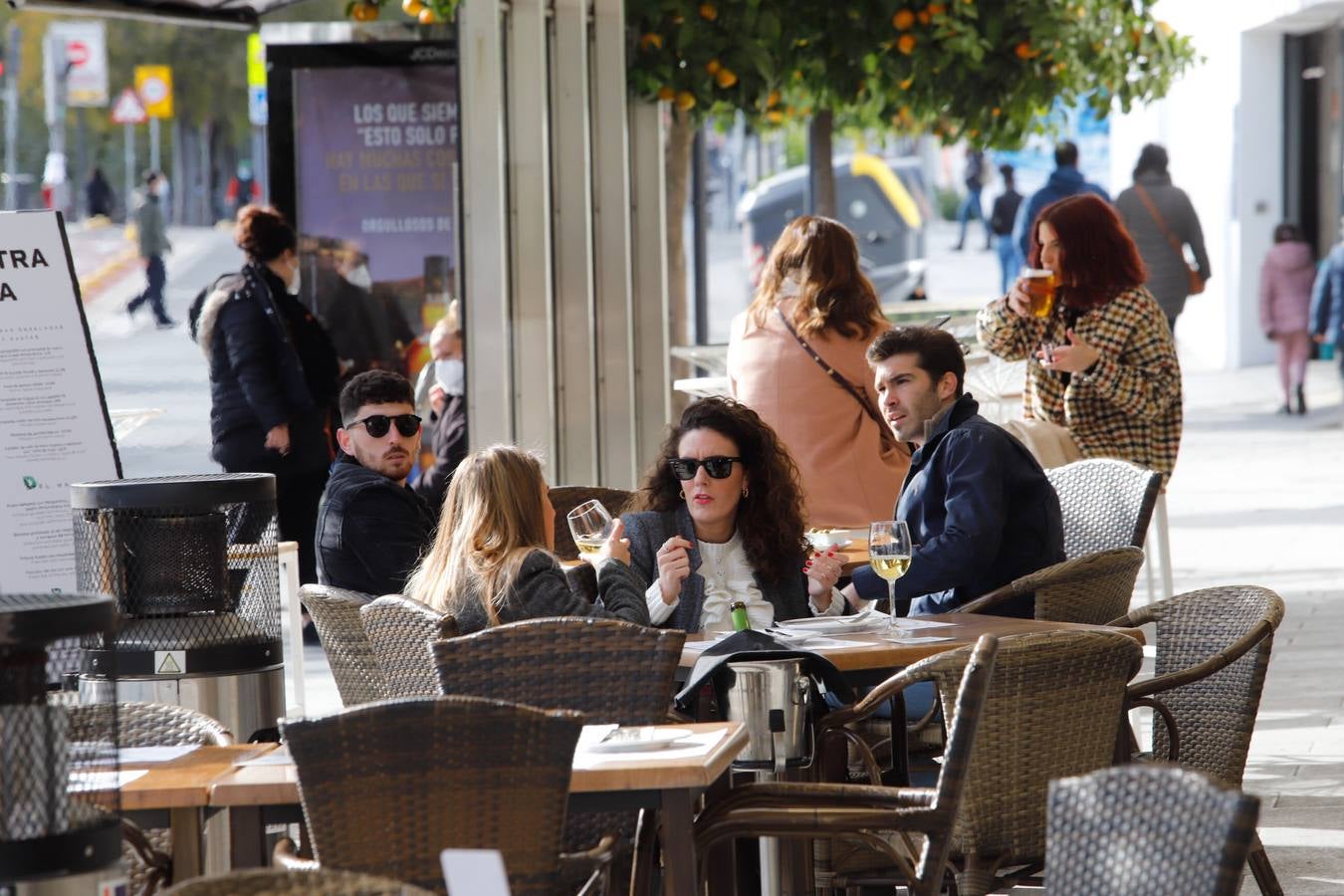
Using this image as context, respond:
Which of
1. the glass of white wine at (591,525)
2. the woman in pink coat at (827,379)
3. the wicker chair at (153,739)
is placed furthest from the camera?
the woman in pink coat at (827,379)

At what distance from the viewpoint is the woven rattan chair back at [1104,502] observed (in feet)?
20.6

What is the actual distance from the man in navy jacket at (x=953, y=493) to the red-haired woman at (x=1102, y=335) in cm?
185

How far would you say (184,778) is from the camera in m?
3.55

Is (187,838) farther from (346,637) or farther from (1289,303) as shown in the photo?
(1289,303)

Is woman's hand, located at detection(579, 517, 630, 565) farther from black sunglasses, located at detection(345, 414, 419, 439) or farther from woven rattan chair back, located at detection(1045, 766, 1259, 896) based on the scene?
woven rattan chair back, located at detection(1045, 766, 1259, 896)

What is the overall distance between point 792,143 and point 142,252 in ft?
65.4

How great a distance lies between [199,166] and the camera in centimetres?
3853

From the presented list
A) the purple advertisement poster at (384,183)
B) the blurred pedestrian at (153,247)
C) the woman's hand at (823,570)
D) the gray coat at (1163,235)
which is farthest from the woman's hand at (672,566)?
the blurred pedestrian at (153,247)

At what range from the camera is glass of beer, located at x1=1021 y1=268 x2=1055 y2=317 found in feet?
23.5

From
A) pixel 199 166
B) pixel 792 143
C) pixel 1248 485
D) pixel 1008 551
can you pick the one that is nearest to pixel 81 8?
pixel 1008 551

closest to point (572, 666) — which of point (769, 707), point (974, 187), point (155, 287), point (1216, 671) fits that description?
point (769, 707)

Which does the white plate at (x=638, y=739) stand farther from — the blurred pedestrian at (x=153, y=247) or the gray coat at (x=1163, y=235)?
the blurred pedestrian at (x=153, y=247)

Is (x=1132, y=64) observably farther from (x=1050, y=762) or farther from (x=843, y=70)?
(x=1050, y=762)

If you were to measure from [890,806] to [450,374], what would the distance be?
16.7 ft
